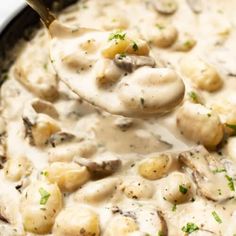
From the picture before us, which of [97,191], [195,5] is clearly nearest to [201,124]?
[97,191]

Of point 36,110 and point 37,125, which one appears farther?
point 36,110

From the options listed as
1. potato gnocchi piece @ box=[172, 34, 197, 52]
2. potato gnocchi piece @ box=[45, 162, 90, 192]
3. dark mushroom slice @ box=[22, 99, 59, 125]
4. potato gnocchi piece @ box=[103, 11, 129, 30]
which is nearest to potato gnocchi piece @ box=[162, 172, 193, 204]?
potato gnocchi piece @ box=[45, 162, 90, 192]

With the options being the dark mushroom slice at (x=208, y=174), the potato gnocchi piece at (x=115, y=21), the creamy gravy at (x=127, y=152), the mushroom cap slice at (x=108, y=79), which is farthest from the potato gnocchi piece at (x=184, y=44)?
the dark mushroom slice at (x=208, y=174)

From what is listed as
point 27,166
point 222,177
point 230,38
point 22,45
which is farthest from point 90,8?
point 222,177

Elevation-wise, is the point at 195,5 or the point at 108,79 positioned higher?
the point at 108,79

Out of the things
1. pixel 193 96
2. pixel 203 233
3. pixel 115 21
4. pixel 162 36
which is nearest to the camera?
pixel 203 233

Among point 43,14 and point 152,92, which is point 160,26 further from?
point 152,92
